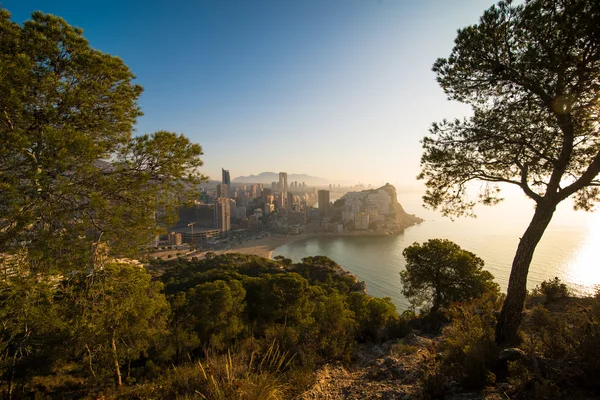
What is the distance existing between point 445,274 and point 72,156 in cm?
877

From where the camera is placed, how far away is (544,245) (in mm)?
24719

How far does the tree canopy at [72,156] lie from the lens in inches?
90.0

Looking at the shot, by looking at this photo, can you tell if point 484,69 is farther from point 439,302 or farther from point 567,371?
Answer: point 439,302

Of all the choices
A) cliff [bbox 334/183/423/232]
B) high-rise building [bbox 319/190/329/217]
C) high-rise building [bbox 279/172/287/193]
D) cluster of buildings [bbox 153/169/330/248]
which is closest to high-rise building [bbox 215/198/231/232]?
cluster of buildings [bbox 153/169/330/248]

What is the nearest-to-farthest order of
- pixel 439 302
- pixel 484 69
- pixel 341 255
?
pixel 484 69 < pixel 439 302 < pixel 341 255

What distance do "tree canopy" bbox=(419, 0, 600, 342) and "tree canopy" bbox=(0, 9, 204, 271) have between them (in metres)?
3.37

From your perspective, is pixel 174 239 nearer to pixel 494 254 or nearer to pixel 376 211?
pixel 376 211

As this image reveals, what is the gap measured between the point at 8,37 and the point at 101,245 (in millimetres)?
2049

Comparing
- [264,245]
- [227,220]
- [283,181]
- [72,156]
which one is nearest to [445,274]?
[72,156]

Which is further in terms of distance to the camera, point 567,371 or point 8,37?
point 8,37

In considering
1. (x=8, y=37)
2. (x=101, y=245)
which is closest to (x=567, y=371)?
(x=101, y=245)

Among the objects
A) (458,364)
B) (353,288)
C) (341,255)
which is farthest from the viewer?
(341,255)

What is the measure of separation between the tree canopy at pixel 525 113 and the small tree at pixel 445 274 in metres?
4.64

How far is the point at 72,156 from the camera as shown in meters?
2.42
